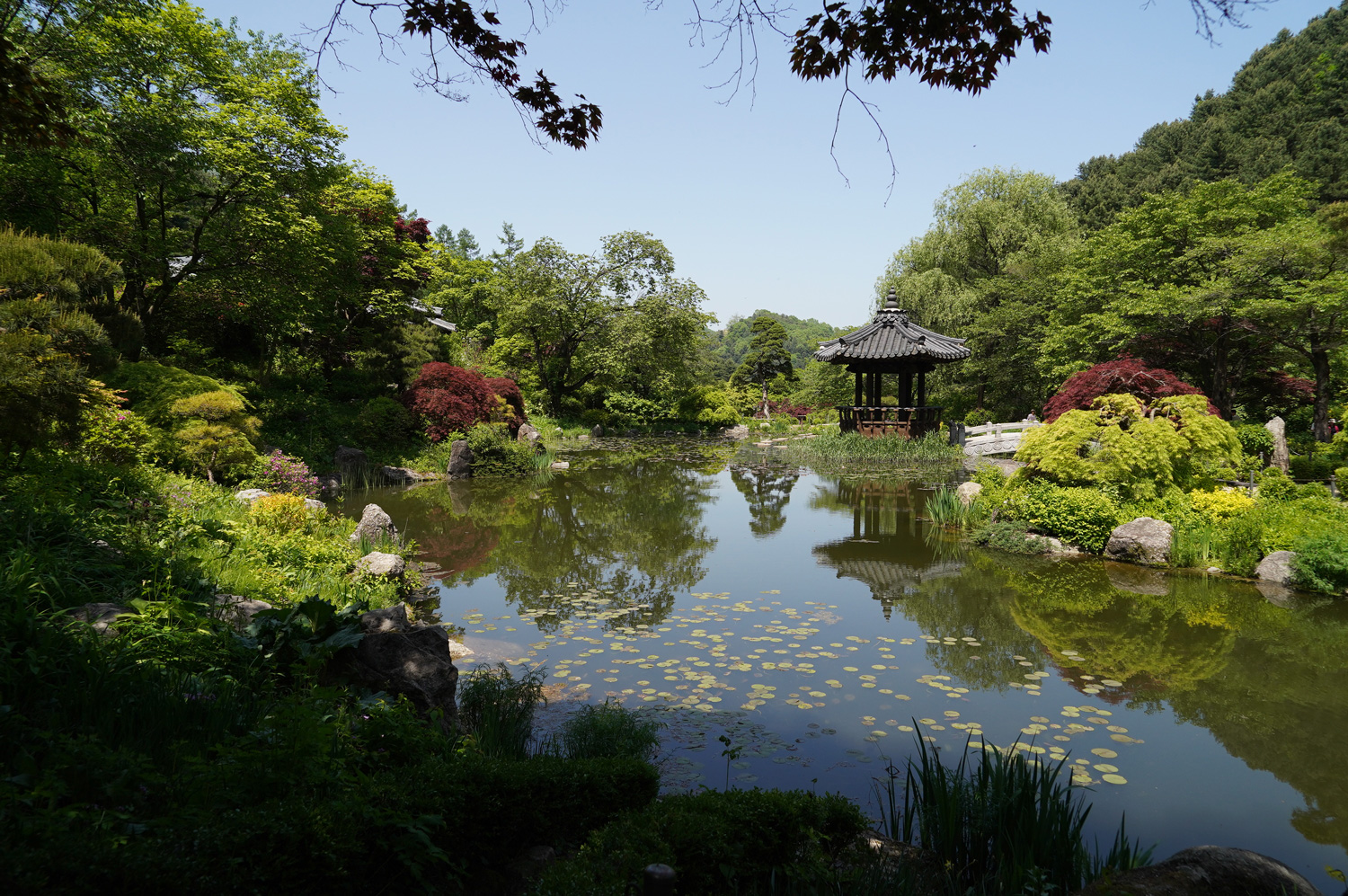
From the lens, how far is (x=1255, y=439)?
12.9 metres

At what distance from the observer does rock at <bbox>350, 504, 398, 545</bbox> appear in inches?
318

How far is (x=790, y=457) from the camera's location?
1998 centimetres

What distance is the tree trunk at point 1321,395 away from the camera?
46.2 ft

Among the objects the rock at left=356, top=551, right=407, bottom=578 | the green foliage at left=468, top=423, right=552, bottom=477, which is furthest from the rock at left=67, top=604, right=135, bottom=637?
the green foliage at left=468, top=423, right=552, bottom=477

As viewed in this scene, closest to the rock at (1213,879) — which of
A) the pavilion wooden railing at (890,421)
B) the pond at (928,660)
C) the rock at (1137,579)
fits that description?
the pond at (928,660)

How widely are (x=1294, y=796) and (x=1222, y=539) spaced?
5280 mm

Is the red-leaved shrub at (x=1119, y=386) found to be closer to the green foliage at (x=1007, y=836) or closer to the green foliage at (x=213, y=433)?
the green foliage at (x=1007, y=836)

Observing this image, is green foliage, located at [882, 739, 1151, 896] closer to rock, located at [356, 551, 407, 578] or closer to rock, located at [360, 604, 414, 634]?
rock, located at [360, 604, 414, 634]

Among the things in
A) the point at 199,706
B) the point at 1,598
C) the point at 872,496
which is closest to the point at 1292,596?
the point at 872,496

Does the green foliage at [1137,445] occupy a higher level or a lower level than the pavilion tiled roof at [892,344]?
lower

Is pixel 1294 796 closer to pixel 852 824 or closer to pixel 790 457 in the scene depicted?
pixel 852 824

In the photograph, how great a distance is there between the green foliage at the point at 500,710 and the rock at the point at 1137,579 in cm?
641

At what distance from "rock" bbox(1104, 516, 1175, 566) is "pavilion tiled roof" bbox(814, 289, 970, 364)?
35.8ft

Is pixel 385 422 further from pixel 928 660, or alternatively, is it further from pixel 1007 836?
pixel 1007 836
